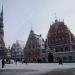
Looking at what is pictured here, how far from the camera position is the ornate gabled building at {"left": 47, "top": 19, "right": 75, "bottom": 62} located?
210ft

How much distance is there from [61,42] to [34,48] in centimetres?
1506

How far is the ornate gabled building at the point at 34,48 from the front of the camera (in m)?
75.3

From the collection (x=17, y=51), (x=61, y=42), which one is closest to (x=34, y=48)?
(x=61, y=42)

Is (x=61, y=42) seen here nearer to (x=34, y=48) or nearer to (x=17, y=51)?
(x=34, y=48)

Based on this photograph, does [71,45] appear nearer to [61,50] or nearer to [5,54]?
[61,50]

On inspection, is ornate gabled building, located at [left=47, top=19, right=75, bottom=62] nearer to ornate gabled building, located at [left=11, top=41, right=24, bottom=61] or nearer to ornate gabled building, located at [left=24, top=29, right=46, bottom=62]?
ornate gabled building, located at [left=24, top=29, right=46, bottom=62]

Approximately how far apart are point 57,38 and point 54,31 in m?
3.21

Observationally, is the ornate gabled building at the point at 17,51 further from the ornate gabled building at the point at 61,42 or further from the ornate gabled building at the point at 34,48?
the ornate gabled building at the point at 61,42

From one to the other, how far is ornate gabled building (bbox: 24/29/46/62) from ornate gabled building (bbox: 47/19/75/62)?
631 cm

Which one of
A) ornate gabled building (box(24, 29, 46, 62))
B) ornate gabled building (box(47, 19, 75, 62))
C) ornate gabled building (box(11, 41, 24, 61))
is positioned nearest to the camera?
ornate gabled building (box(47, 19, 75, 62))

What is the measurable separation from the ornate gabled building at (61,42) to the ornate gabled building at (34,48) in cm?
631

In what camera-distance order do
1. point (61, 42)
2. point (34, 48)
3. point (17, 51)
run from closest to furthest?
1. point (61, 42)
2. point (34, 48)
3. point (17, 51)

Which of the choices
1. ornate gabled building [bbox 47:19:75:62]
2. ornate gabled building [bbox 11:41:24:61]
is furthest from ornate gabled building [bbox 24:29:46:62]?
ornate gabled building [bbox 11:41:24:61]

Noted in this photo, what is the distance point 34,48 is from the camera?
7781cm
